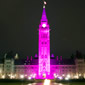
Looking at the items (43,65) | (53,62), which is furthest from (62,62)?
(43,65)

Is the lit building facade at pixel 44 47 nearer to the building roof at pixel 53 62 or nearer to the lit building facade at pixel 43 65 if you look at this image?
the lit building facade at pixel 43 65

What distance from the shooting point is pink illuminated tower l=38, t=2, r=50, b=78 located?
362ft

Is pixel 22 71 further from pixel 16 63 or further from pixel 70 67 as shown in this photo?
pixel 70 67

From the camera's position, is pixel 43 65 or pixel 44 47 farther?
pixel 44 47

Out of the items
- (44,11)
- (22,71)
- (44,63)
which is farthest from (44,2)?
(22,71)

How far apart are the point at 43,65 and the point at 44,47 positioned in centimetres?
983

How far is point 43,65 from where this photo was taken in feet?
365

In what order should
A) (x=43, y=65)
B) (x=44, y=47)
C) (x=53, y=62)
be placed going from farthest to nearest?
(x=53, y=62) < (x=44, y=47) < (x=43, y=65)

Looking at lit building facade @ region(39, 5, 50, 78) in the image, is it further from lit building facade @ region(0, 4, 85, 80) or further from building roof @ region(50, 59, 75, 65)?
building roof @ region(50, 59, 75, 65)

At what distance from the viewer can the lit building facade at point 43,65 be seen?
370 feet

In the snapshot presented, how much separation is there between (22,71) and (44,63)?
16.9m

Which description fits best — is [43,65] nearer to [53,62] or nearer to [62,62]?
[53,62]

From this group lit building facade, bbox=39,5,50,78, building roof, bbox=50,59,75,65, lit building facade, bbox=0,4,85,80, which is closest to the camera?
lit building facade, bbox=39,5,50,78

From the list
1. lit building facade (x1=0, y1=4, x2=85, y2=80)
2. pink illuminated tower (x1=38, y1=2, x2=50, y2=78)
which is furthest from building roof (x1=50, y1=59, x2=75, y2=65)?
pink illuminated tower (x1=38, y1=2, x2=50, y2=78)
